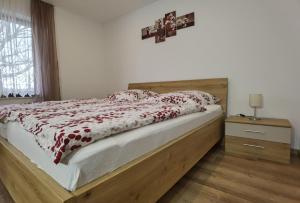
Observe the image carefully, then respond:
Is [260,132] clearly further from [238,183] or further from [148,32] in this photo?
[148,32]

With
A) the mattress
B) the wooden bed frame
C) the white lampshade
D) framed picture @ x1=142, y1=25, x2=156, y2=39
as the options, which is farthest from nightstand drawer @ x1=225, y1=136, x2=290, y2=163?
framed picture @ x1=142, y1=25, x2=156, y2=39

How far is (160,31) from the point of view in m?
2.93

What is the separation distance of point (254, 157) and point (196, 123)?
3.05 feet

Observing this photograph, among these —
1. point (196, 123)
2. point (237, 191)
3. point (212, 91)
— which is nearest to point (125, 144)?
point (196, 123)

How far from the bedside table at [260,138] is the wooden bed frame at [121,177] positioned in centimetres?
54

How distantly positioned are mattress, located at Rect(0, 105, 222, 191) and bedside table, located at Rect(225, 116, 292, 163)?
3.31 feet

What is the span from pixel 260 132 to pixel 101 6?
10.7 feet

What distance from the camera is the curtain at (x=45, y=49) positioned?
2.71 metres

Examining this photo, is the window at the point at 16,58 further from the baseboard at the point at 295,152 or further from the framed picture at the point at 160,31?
the baseboard at the point at 295,152

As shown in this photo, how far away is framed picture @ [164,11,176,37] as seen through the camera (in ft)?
9.04

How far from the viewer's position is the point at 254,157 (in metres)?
1.93

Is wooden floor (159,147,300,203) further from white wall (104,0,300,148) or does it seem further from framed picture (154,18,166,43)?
framed picture (154,18,166,43)

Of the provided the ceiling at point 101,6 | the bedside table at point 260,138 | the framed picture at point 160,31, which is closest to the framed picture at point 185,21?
the framed picture at point 160,31

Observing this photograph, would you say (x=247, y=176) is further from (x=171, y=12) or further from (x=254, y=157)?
(x=171, y=12)
